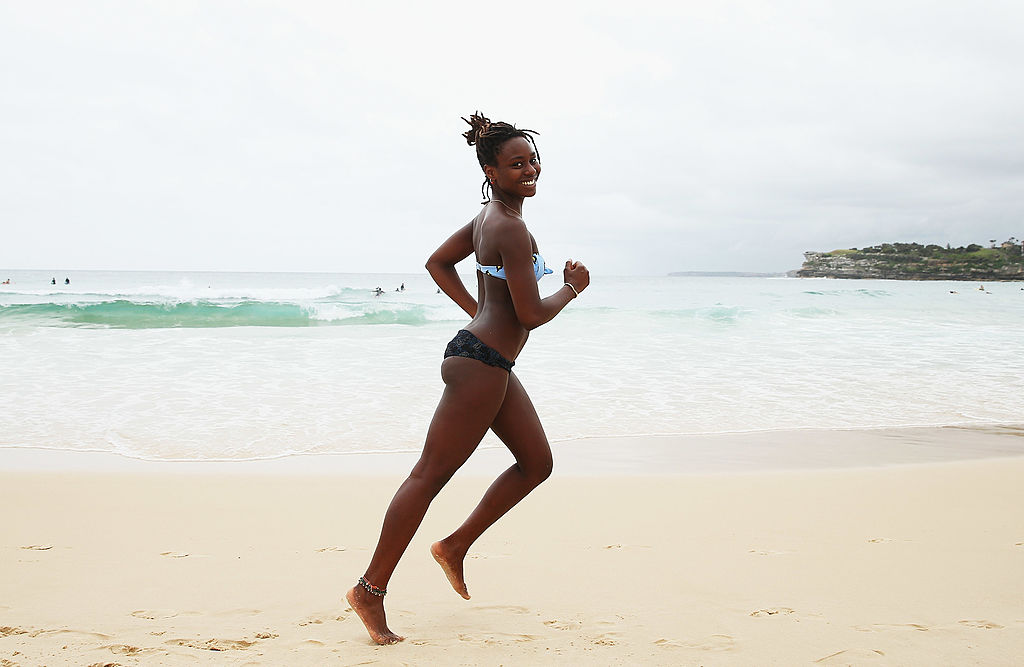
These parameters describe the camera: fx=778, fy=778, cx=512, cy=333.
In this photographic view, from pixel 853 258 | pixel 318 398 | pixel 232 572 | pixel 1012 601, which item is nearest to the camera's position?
pixel 1012 601

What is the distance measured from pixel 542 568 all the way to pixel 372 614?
45.5 inches

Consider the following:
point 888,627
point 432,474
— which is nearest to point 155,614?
point 432,474

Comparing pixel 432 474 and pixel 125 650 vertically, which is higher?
pixel 432 474

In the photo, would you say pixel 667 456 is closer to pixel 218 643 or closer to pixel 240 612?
pixel 240 612

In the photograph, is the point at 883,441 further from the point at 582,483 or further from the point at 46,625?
the point at 46,625

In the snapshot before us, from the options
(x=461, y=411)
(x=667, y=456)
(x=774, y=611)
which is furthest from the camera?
(x=667, y=456)

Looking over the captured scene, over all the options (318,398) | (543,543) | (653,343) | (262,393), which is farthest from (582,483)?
(653,343)

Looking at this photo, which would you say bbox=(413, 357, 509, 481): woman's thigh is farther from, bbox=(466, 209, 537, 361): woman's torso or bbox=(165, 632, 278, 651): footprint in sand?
bbox=(165, 632, 278, 651): footprint in sand

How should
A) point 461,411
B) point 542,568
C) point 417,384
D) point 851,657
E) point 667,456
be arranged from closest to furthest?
point 851,657, point 461,411, point 542,568, point 667,456, point 417,384

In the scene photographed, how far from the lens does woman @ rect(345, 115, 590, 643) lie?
2654 mm

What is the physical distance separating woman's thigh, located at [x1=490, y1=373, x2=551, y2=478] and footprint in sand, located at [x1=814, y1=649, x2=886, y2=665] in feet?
3.68

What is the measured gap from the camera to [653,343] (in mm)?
16094

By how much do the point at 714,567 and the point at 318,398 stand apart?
6139mm

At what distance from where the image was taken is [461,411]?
269cm
